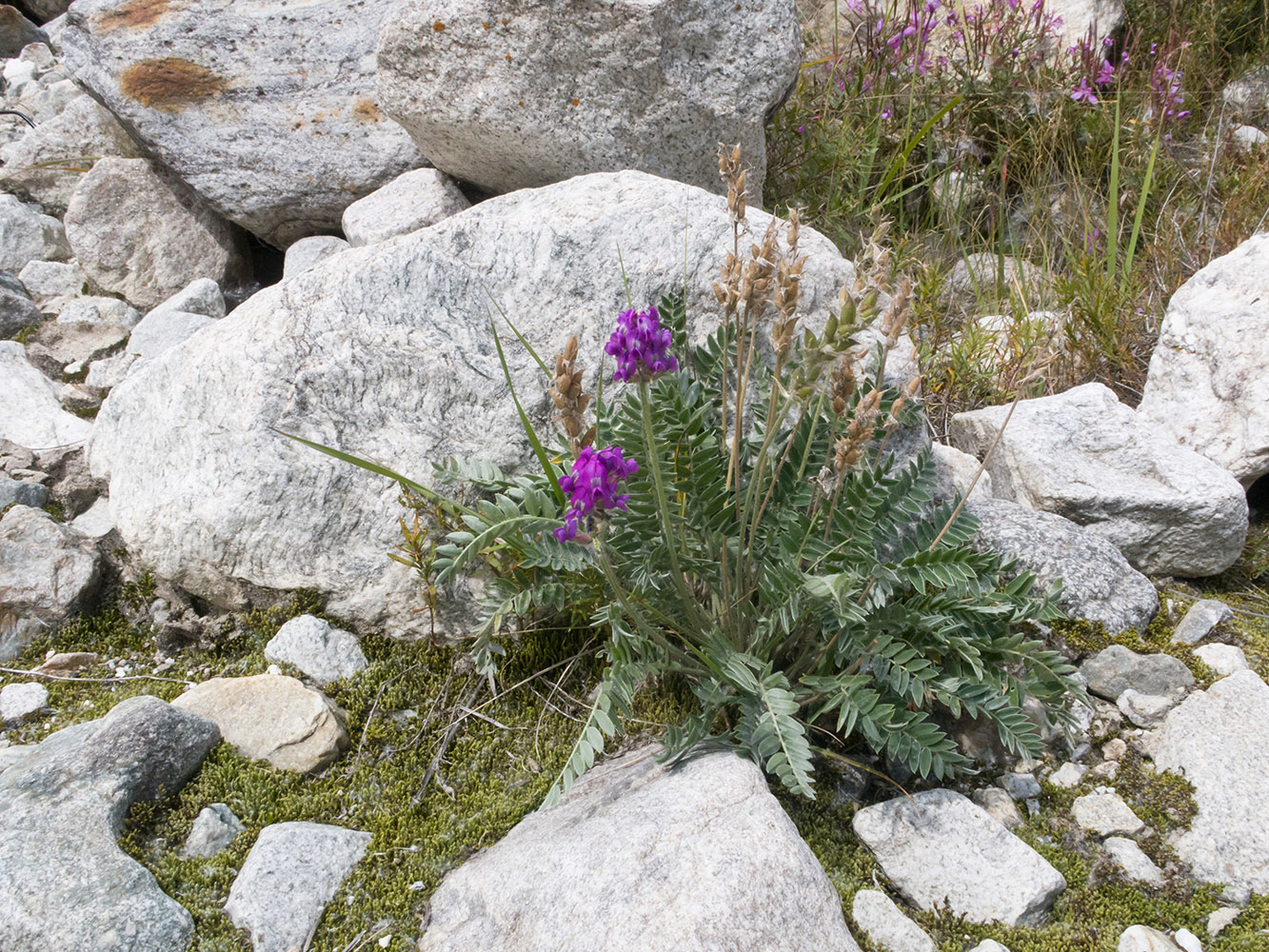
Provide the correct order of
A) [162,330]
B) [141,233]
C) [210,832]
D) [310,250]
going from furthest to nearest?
1. [141,233]
2. [310,250]
3. [162,330]
4. [210,832]

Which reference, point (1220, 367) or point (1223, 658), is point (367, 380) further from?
point (1220, 367)

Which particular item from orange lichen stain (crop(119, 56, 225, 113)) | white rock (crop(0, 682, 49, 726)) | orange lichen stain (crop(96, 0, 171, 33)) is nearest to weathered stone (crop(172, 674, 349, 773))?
white rock (crop(0, 682, 49, 726))

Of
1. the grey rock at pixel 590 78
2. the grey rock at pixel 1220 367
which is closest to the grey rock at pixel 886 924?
the grey rock at pixel 1220 367

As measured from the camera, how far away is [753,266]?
6.73ft

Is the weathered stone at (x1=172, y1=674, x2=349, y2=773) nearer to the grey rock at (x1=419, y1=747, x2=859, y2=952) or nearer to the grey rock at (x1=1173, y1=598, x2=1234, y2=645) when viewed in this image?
the grey rock at (x1=419, y1=747, x2=859, y2=952)

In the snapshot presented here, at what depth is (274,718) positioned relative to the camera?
8.16 ft

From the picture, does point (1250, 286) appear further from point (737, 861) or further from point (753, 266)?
point (737, 861)

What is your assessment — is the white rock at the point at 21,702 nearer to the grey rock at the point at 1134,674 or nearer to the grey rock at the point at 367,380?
the grey rock at the point at 367,380

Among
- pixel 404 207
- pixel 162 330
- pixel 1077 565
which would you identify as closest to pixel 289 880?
pixel 1077 565

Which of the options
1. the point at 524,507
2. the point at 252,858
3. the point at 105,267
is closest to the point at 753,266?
the point at 524,507

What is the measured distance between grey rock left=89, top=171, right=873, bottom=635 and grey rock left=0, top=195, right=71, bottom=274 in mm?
2645

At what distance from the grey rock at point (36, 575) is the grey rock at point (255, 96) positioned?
243 cm

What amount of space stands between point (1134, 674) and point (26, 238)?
5980 mm

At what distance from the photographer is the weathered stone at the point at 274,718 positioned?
243 centimetres
